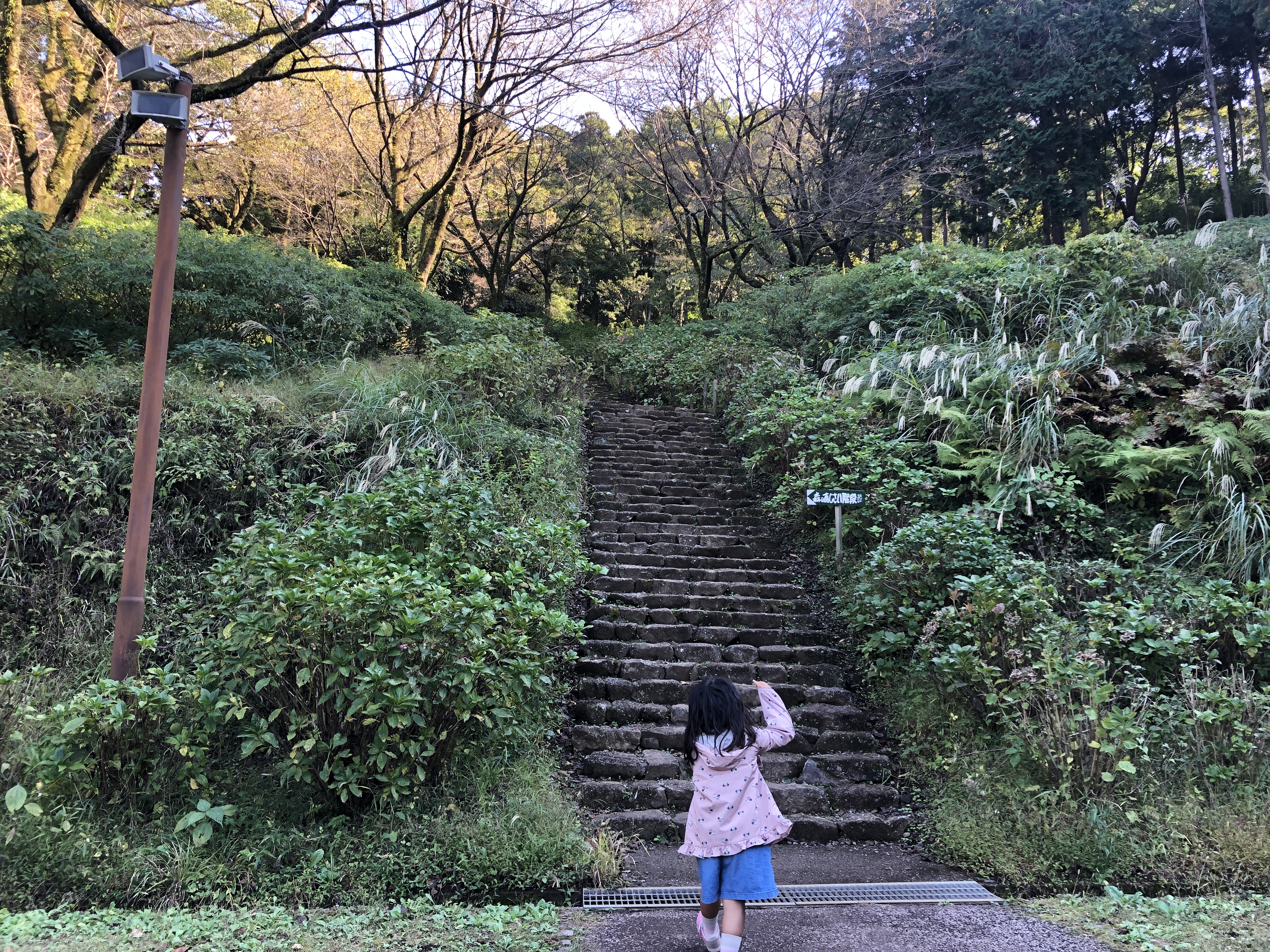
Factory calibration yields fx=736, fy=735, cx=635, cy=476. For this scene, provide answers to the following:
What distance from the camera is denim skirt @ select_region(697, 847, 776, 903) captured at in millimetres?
3291

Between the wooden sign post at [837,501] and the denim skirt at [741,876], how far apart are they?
4073 mm

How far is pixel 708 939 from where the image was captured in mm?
3369

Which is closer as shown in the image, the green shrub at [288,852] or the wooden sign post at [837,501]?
the green shrub at [288,852]

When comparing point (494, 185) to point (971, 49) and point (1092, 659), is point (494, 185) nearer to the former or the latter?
point (971, 49)

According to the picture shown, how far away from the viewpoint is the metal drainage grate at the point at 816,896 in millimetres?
3852

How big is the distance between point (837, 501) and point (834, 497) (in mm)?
52

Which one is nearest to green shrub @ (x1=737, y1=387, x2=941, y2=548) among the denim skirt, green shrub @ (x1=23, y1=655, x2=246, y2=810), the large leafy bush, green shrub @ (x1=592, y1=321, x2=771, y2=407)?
green shrub @ (x1=592, y1=321, x2=771, y2=407)

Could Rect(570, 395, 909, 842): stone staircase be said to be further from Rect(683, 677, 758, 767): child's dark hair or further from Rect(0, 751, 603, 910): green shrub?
Rect(683, 677, 758, 767): child's dark hair

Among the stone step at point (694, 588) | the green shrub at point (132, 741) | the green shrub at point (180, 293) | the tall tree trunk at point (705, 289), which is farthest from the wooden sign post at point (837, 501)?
the tall tree trunk at point (705, 289)

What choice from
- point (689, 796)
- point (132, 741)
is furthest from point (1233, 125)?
point (132, 741)

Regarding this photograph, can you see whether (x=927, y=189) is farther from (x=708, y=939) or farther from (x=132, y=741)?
(x=132, y=741)

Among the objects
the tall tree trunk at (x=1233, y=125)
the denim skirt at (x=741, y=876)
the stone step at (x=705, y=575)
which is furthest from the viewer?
the tall tree trunk at (x=1233, y=125)

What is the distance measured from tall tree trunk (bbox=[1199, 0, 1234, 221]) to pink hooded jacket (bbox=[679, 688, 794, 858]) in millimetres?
18253

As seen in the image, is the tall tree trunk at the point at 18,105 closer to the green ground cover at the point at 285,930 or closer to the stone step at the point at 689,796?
the green ground cover at the point at 285,930
